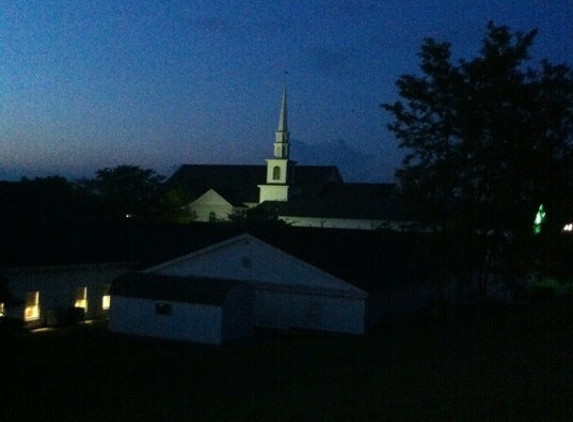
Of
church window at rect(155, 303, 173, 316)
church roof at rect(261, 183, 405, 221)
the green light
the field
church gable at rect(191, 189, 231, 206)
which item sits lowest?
the field

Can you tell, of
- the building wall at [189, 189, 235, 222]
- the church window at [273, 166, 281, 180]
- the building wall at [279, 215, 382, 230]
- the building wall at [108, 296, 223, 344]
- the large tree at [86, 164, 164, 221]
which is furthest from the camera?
the church window at [273, 166, 281, 180]

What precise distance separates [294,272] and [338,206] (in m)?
45.2

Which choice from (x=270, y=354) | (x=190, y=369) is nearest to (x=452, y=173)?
(x=270, y=354)

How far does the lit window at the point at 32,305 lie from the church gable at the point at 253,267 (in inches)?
208

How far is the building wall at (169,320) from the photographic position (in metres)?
26.1

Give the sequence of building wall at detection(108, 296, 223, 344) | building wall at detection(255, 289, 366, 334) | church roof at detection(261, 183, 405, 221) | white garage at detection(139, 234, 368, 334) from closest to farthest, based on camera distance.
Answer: building wall at detection(108, 296, 223, 344), building wall at detection(255, 289, 366, 334), white garage at detection(139, 234, 368, 334), church roof at detection(261, 183, 405, 221)

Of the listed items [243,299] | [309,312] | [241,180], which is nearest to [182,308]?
[243,299]

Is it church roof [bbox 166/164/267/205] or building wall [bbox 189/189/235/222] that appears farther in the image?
church roof [bbox 166/164/267/205]

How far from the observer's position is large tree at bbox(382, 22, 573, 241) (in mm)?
27750

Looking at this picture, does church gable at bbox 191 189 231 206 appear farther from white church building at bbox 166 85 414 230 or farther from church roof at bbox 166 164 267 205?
church roof at bbox 166 164 267 205

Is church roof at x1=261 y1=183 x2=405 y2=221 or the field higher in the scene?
church roof at x1=261 y1=183 x2=405 y2=221

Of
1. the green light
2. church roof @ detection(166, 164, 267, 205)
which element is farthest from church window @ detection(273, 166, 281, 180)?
the green light

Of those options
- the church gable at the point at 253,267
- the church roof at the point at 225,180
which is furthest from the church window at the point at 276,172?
the church gable at the point at 253,267

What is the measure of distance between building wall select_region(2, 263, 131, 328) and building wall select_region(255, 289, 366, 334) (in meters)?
7.15
